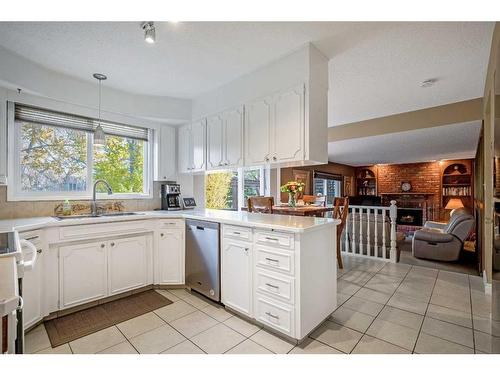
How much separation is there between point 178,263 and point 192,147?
153 centimetres

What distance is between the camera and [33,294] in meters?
1.94

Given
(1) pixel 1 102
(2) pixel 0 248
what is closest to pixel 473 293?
(2) pixel 0 248

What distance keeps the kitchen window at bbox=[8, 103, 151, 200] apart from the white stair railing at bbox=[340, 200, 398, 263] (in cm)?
345

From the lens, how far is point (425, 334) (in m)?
1.89

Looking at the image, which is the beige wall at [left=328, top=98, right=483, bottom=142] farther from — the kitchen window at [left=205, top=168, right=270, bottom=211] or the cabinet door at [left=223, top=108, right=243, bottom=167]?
the cabinet door at [left=223, top=108, right=243, bottom=167]

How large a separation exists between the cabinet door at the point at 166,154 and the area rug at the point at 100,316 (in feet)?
5.05

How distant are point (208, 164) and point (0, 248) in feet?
6.87

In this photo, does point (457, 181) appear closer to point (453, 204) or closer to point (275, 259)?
point (453, 204)

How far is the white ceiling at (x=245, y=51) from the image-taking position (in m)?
1.87

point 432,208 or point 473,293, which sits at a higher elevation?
point 432,208

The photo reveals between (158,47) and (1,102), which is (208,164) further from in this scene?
(1,102)

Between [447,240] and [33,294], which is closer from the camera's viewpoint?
[33,294]

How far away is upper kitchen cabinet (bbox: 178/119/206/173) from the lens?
125 inches

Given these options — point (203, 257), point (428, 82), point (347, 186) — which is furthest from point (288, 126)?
point (347, 186)
